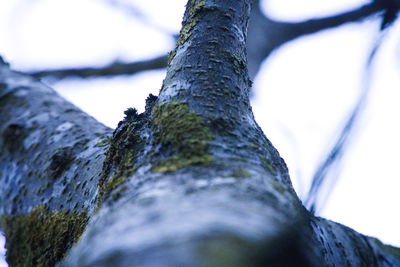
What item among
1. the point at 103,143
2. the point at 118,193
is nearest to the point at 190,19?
the point at 103,143

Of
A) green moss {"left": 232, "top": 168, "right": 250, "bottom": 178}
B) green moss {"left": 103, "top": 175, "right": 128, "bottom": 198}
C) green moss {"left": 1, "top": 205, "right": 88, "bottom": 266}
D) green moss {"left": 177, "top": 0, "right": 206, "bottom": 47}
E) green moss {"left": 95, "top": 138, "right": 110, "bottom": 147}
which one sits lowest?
green moss {"left": 1, "top": 205, "right": 88, "bottom": 266}

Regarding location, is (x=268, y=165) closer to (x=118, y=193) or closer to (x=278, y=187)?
(x=278, y=187)

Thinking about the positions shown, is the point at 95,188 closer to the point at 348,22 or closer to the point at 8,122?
the point at 8,122

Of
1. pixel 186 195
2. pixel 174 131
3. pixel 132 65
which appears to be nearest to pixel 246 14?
pixel 174 131

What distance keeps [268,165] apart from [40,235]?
45cm

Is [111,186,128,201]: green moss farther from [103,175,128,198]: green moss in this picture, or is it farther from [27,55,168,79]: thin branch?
[27,55,168,79]: thin branch

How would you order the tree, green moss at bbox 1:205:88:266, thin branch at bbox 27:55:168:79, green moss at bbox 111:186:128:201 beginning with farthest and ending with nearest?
thin branch at bbox 27:55:168:79 → green moss at bbox 1:205:88:266 → green moss at bbox 111:186:128:201 → the tree

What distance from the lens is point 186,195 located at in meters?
0.32

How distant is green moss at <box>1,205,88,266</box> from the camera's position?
1.91 ft

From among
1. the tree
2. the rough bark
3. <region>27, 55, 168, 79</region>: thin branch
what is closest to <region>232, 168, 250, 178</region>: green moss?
the tree

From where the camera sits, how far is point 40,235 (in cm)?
67

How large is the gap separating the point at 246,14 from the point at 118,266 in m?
0.60

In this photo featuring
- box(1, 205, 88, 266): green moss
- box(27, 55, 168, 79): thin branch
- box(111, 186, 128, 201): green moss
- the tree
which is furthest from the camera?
box(27, 55, 168, 79): thin branch

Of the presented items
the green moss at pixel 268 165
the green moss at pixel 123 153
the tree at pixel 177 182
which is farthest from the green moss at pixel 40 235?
the green moss at pixel 268 165
